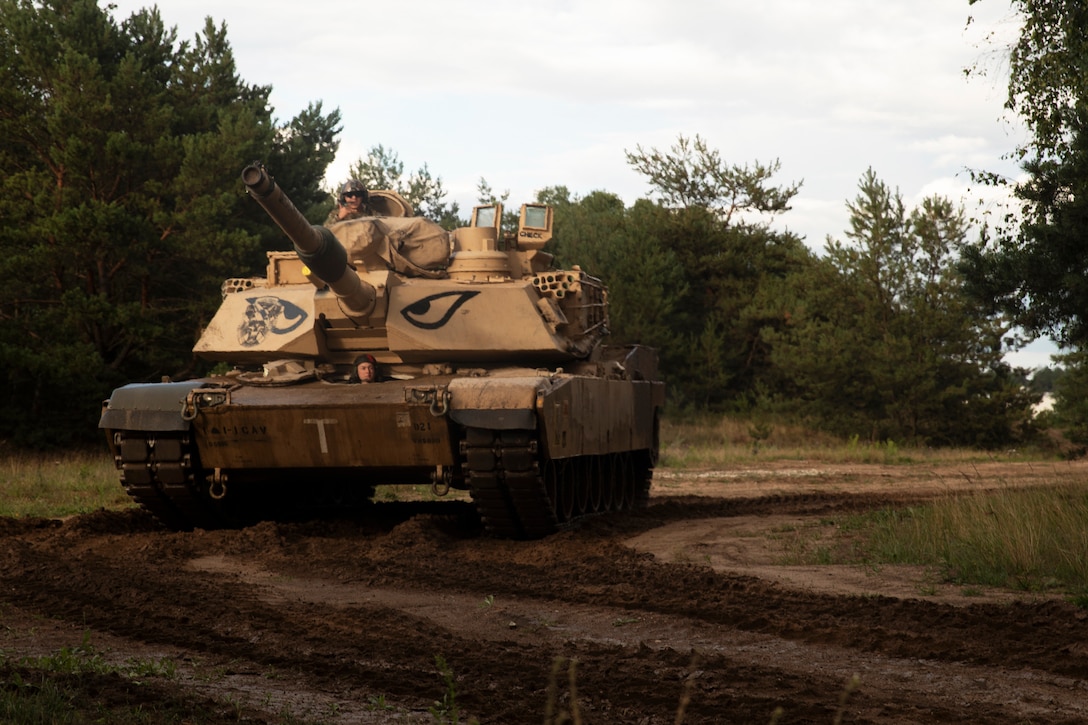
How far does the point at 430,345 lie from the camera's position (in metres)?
11.5

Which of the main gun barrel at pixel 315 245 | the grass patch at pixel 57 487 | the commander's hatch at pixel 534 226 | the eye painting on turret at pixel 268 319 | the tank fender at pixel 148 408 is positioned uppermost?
the commander's hatch at pixel 534 226

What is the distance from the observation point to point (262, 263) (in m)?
24.7

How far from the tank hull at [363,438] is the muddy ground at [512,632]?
478 millimetres

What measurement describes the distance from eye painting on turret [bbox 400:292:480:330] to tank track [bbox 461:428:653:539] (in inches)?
63.3

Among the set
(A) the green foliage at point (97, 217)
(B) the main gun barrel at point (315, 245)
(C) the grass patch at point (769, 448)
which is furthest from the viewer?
(C) the grass patch at point (769, 448)

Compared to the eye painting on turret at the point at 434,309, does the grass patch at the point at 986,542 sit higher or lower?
lower

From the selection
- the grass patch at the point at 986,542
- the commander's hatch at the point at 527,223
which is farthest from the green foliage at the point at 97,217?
the grass patch at the point at 986,542

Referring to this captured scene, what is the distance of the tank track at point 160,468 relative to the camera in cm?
1084

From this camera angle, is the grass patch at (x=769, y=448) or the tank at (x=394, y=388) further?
the grass patch at (x=769, y=448)

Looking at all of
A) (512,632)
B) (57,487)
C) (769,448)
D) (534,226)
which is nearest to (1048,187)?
(534,226)

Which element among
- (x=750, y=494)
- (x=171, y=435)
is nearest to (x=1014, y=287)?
(x=750, y=494)

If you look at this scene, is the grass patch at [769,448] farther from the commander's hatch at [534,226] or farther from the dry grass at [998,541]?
the dry grass at [998,541]

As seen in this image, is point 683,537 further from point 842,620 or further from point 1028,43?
point 1028,43

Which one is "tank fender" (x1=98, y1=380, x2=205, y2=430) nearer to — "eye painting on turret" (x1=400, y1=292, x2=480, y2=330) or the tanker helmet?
"eye painting on turret" (x1=400, y1=292, x2=480, y2=330)
